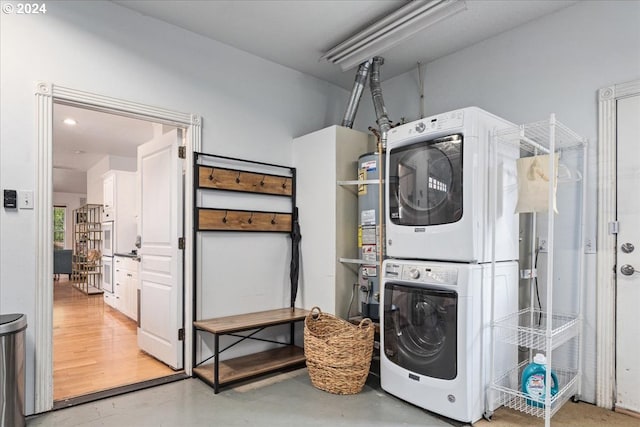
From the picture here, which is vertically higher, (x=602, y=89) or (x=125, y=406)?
(x=602, y=89)

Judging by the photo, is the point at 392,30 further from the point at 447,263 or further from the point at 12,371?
the point at 12,371

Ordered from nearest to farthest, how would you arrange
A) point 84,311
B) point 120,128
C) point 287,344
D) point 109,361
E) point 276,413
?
1. point 276,413
2. point 109,361
3. point 287,344
4. point 120,128
5. point 84,311

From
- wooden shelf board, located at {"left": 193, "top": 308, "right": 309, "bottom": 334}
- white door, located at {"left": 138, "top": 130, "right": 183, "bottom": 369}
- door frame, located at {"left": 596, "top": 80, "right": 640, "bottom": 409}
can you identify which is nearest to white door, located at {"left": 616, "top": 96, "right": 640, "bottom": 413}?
door frame, located at {"left": 596, "top": 80, "right": 640, "bottom": 409}

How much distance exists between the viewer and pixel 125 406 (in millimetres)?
2504

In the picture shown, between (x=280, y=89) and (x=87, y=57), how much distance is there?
1681mm

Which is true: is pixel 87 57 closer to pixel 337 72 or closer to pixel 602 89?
pixel 337 72

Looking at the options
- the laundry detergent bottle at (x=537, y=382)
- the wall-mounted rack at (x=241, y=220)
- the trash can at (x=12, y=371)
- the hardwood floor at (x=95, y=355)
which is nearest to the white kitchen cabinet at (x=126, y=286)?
the hardwood floor at (x=95, y=355)

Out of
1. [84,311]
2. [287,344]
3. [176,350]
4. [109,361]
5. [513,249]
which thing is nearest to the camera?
[513,249]

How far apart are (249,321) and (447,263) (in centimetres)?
165

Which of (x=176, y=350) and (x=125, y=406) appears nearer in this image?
(x=125, y=406)

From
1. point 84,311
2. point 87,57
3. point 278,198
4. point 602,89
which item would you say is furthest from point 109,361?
point 602,89

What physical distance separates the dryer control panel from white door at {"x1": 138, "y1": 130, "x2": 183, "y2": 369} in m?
1.76

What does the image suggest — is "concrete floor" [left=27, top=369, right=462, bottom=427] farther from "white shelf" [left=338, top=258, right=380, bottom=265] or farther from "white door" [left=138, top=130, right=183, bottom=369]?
"white shelf" [left=338, top=258, right=380, bottom=265]

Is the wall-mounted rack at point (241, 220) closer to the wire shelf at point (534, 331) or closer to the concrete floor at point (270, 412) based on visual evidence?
the concrete floor at point (270, 412)
